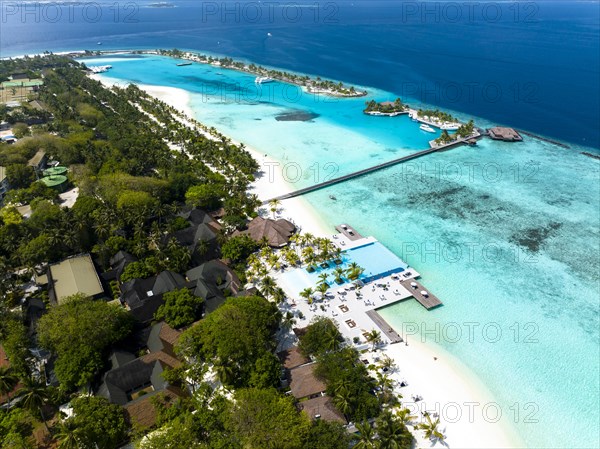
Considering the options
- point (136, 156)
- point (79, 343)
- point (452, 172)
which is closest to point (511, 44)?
point (452, 172)

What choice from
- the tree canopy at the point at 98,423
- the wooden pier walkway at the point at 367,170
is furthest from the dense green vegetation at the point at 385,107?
the tree canopy at the point at 98,423

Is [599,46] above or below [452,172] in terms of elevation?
above

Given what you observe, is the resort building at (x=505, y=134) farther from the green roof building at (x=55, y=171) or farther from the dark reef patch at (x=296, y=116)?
the green roof building at (x=55, y=171)

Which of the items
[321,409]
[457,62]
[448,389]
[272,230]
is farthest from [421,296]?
[457,62]

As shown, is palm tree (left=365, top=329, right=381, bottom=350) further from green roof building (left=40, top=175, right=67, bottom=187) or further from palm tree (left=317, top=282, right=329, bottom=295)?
green roof building (left=40, top=175, right=67, bottom=187)

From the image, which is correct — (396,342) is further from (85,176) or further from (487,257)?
(85,176)

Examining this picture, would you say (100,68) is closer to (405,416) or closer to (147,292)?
(147,292)
